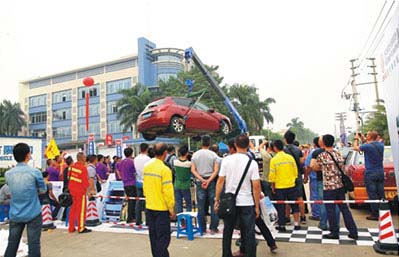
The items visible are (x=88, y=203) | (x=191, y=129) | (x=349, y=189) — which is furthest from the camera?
(x=191, y=129)

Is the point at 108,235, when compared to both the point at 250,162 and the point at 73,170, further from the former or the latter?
the point at 250,162

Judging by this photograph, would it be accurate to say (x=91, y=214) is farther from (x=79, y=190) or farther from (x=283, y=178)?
(x=283, y=178)

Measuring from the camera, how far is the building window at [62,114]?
5634 cm

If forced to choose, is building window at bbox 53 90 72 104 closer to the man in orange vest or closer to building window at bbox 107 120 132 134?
building window at bbox 107 120 132 134

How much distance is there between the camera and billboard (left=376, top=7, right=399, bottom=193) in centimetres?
260

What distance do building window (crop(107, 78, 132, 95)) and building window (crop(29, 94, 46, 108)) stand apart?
619 inches

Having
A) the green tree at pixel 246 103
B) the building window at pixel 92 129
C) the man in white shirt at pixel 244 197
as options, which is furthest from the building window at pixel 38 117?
the man in white shirt at pixel 244 197

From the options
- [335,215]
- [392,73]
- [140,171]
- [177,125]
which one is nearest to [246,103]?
[177,125]

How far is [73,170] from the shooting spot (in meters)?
6.67

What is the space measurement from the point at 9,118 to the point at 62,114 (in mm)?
8724

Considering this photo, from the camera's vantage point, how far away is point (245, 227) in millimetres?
3998

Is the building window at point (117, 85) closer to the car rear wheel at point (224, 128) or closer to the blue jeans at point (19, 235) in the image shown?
the car rear wheel at point (224, 128)

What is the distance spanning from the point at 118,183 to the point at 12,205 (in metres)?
4.29

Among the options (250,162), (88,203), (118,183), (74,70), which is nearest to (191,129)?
(118,183)
